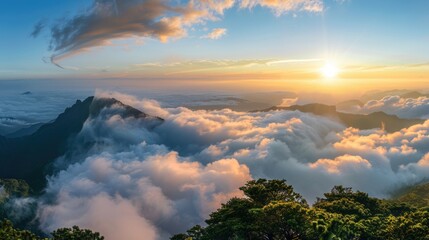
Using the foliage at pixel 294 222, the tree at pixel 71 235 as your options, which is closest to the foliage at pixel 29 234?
the tree at pixel 71 235

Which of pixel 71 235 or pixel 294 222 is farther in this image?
pixel 71 235

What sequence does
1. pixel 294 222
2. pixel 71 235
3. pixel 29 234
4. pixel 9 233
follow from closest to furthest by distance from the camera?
pixel 9 233 → pixel 29 234 → pixel 294 222 → pixel 71 235

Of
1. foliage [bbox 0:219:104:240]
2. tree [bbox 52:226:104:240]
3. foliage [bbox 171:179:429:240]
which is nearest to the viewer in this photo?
foliage [bbox 0:219:104:240]

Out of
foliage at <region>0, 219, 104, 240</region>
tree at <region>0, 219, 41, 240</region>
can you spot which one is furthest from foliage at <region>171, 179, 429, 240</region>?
tree at <region>0, 219, 41, 240</region>

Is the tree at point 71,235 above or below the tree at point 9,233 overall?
below

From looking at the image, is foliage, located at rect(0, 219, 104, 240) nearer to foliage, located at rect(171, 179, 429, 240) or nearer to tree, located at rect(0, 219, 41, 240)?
→ tree, located at rect(0, 219, 41, 240)

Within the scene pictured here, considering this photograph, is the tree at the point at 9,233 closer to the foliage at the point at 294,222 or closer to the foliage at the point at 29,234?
the foliage at the point at 29,234

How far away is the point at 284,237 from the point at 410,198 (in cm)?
19314

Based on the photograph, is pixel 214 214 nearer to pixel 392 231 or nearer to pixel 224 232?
pixel 224 232

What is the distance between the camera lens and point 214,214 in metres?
51.0

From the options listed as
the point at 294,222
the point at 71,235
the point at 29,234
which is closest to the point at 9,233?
the point at 29,234

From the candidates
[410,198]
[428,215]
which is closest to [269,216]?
[428,215]

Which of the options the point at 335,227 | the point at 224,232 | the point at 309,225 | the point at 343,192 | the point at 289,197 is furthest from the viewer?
the point at 343,192

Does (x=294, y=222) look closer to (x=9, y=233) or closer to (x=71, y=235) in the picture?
(x=71, y=235)
